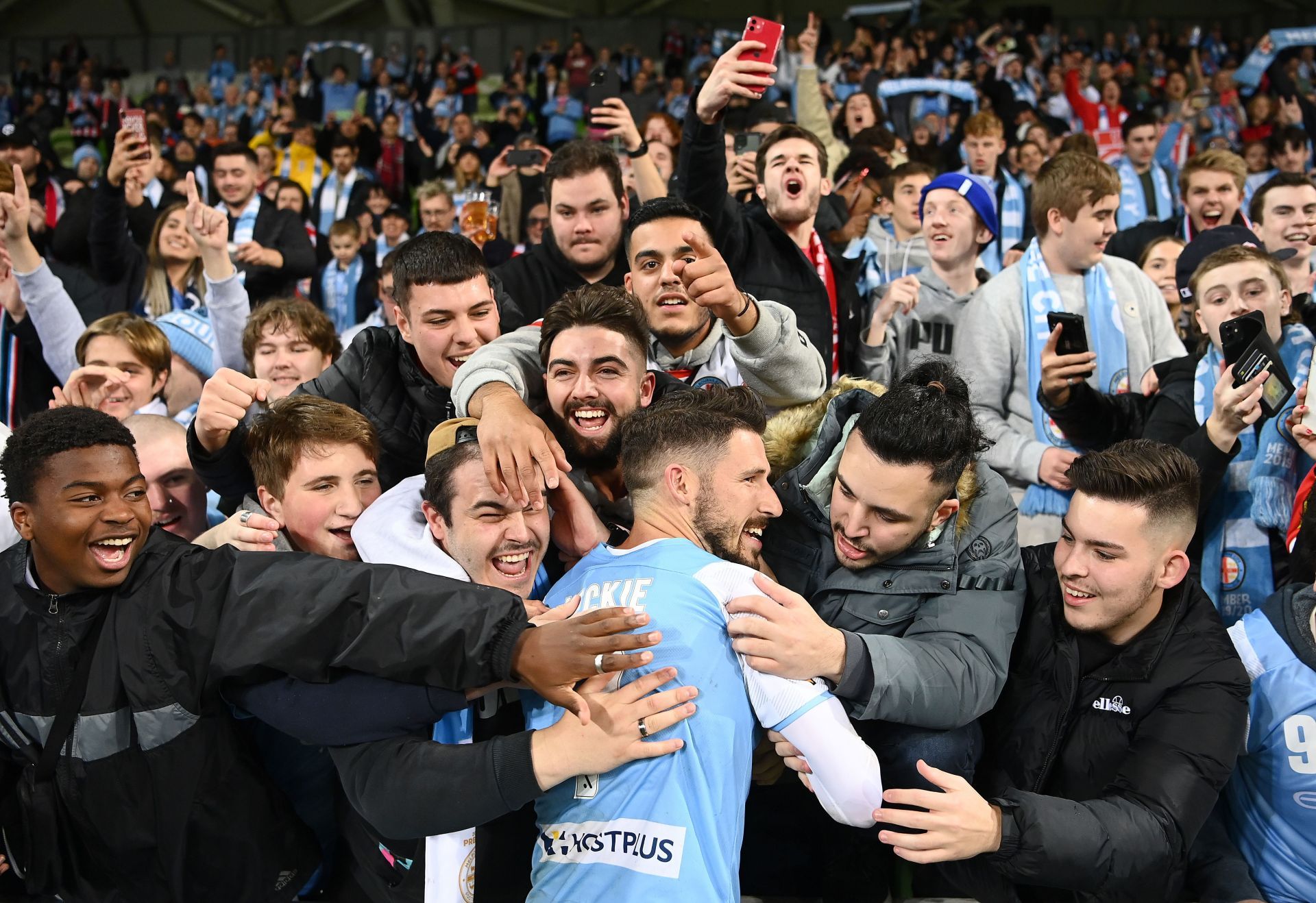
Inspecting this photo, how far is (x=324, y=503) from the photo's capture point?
3.54 metres

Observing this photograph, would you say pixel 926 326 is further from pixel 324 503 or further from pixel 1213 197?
pixel 324 503

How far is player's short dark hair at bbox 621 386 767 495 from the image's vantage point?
9.85 ft

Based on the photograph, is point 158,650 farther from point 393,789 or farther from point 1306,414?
Answer: point 1306,414

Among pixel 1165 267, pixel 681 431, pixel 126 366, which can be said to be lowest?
pixel 681 431

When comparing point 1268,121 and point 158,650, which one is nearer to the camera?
point 158,650

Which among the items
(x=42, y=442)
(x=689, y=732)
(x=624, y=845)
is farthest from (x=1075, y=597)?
(x=42, y=442)

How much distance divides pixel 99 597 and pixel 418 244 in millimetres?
1725

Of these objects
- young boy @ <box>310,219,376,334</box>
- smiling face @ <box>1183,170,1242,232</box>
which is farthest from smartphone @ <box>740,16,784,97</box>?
young boy @ <box>310,219,376,334</box>

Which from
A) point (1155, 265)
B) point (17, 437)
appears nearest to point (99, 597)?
point (17, 437)

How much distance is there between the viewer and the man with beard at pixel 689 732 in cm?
259

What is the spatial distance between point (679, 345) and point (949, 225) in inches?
69.0

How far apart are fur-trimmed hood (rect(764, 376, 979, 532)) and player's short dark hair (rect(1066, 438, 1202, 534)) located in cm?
32

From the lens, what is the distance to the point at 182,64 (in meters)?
20.8

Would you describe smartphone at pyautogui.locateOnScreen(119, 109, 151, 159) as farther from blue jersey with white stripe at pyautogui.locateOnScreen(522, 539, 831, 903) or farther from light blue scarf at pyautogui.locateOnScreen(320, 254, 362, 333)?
blue jersey with white stripe at pyautogui.locateOnScreen(522, 539, 831, 903)
